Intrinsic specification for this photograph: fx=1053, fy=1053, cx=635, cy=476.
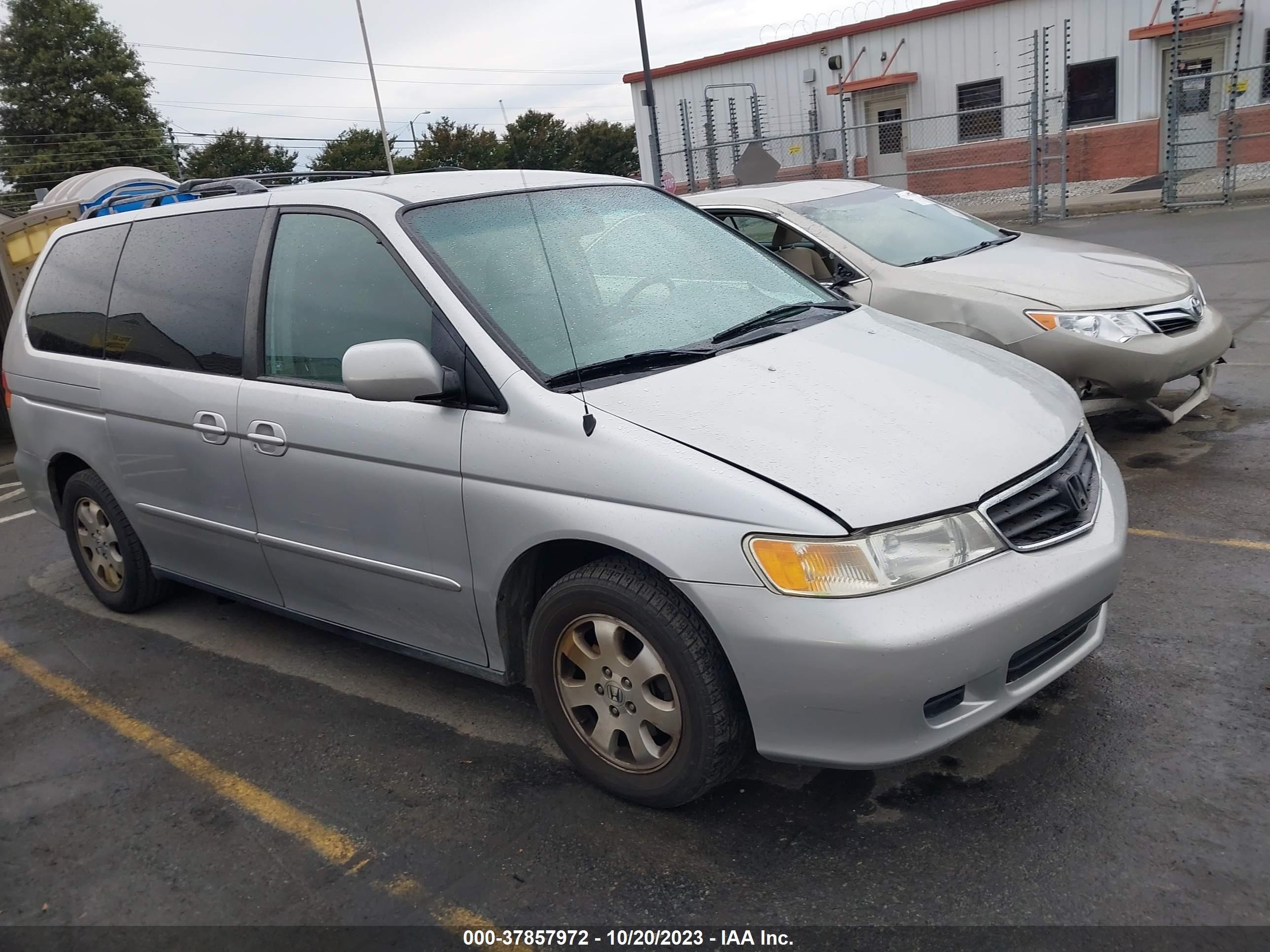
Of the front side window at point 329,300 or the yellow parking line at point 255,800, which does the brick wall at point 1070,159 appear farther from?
the yellow parking line at point 255,800

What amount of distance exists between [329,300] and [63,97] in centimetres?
4921

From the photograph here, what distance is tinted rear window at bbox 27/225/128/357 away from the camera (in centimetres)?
470

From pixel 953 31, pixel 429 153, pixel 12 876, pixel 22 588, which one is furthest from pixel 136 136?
pixel 12 876

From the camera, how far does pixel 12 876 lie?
3135mm

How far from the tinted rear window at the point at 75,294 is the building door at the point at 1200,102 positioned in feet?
69.5

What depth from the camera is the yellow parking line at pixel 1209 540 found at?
4348mm

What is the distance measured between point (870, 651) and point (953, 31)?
79.5 feet

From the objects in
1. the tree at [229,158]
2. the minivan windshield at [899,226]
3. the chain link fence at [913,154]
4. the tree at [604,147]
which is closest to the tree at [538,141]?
the tree at [604,147]

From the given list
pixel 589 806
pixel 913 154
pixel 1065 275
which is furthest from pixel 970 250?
pixel 913 154

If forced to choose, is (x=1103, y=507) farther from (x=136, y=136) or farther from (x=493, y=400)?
(x=136, y=136)

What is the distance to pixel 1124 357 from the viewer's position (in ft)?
17.6

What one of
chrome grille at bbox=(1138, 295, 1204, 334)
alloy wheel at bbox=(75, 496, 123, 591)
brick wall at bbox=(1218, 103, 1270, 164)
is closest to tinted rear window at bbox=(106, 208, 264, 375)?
alloy wheel at bbox=(75, 496, 123, 591)

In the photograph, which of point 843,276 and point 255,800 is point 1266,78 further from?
point 255,800

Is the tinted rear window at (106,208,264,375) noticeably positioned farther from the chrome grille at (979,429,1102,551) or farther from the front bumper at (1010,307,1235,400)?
the front bumper at (1010,307,1235,400)
